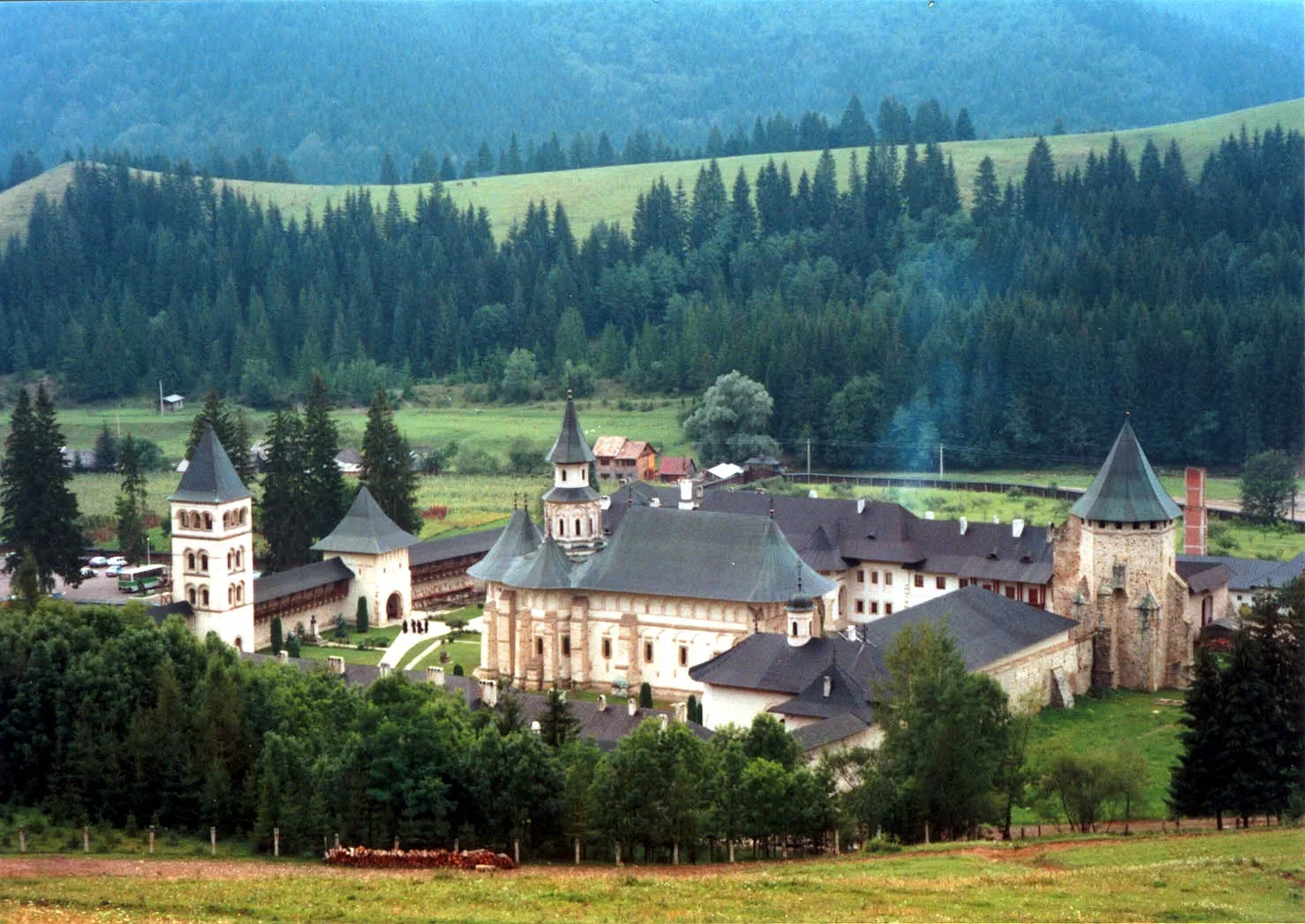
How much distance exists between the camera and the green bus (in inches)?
2965

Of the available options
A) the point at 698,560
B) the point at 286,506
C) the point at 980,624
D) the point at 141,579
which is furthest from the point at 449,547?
the point at 980,624

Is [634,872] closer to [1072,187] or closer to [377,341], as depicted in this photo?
[377,341]

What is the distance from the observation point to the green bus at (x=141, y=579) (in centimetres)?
7531

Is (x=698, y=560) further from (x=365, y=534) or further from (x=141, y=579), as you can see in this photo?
(x=141, y=579)

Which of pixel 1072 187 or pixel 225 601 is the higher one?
pixel 1072 187

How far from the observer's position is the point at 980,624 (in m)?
57.2

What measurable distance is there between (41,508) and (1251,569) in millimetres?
43949

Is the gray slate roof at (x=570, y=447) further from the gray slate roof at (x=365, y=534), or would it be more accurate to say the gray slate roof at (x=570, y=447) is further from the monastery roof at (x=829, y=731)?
the monastery roof at (x=829, y=731)

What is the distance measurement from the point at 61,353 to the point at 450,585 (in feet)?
244

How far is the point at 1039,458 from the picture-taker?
10306cm

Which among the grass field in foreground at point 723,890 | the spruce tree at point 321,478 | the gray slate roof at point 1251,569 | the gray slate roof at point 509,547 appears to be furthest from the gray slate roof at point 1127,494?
the spruce tree at point 321,478

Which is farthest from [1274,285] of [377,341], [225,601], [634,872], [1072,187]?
[634,872]

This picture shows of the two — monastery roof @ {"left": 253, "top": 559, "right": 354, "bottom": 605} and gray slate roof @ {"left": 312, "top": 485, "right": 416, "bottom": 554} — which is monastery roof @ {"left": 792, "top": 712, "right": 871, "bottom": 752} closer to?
monastery roof @ {"left": 253, "top": 559, "right": 354, "bottom": 605}

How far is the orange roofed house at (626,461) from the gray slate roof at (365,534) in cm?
2487
